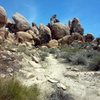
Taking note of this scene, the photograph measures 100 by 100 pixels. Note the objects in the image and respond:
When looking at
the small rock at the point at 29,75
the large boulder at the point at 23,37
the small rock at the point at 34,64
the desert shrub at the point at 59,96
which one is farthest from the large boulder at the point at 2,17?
the desert shrub at the point at 59,96

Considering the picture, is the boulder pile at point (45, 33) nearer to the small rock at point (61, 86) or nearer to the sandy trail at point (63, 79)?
the sandy trail at point (63, 79)

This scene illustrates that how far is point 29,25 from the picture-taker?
3388cm

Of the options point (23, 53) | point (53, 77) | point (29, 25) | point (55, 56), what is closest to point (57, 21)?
point (29, 25)

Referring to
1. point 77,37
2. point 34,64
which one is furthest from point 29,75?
point 77,37

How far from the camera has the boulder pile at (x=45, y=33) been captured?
101 ft

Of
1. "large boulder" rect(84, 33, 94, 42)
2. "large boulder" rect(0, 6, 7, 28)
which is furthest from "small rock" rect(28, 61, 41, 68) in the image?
"large boulder" rect(84, 33, 94, 42)

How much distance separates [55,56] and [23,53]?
2.96 meters

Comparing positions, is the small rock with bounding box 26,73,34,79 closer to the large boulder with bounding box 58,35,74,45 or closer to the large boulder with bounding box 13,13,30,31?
the large boulder with bounding box 58,35,74,45

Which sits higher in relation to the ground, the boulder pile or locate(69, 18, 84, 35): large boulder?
locate(69, 18, 84, 35): large boulder

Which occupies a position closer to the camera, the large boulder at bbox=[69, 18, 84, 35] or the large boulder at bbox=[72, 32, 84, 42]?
the large boulder at bbox=[72, 32, 84, 42]

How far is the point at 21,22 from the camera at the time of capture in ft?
109

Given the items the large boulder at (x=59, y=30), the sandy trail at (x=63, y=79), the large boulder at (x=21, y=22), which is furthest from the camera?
the large boulder at (x=59, y=30)

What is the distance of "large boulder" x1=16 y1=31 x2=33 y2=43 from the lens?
29423 millimetres

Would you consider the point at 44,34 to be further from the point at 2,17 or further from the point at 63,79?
the point at 63,79
